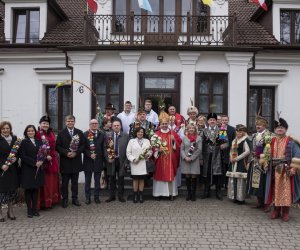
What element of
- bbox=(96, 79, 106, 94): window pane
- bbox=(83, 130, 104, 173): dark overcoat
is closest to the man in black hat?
bbox=(83, 130, 104, 173): dark overcoat

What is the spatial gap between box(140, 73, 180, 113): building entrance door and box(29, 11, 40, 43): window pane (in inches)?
173

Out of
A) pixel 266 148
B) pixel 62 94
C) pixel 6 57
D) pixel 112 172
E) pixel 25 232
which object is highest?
pixel 6 57

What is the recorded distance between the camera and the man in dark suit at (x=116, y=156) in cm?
888

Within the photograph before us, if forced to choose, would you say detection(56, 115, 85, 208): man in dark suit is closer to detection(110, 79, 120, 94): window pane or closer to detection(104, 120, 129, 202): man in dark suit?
detection(104, 120, 129, 202): man in dark suit

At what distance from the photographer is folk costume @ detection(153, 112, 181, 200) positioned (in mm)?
9023

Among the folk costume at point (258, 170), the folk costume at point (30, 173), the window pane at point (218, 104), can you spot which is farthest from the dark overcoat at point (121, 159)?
the window pane at point (218, 104)

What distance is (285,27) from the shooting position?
14.0 m

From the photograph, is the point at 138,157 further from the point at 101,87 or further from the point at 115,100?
the point at 101,87

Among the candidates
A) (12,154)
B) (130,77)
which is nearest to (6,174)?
(12,154)

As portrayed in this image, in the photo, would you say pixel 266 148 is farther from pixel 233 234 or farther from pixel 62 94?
pixel 62 94

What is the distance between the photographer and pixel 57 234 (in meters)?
6.39

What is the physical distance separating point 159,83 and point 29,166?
5.97 metres

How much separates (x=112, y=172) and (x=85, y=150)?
0.80m

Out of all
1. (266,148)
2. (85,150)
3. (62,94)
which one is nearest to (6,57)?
(62,94)
